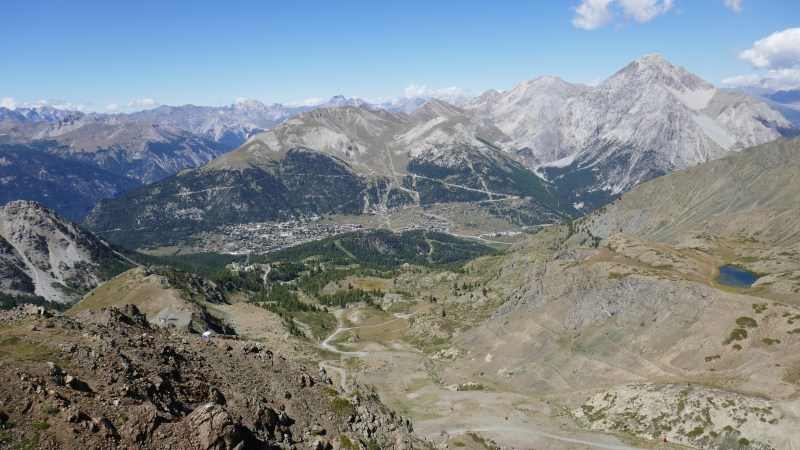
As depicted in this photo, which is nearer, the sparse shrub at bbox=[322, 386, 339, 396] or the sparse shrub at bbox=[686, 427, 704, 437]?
the sparse shrub at bbox=[322, 386, 339, 396]

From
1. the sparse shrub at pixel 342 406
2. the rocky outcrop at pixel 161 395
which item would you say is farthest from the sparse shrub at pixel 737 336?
the sparse shrub at pixel 342 406

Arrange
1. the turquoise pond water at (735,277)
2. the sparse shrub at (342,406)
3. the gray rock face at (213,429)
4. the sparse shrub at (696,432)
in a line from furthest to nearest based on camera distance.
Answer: the turquoise pond water at (735,277), the sparse shrub at (696,432), the sparse shrub at (342,406), the gray rock face at (213,429)

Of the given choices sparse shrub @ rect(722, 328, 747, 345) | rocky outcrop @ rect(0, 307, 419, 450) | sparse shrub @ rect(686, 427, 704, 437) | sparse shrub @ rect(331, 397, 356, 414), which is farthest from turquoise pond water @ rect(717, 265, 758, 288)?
sparse shrub @ rect(331, 397, 356, 414)

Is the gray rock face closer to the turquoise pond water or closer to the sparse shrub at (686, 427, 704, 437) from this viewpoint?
the sparse shrub at (686, 427, 704, 437)

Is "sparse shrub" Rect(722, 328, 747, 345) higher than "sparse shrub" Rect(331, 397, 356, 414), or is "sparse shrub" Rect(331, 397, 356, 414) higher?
"sparse shrub" Rect(331, 397, 356, 414)

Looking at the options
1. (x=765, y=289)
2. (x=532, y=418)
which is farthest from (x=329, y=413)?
(x=765, y=289)

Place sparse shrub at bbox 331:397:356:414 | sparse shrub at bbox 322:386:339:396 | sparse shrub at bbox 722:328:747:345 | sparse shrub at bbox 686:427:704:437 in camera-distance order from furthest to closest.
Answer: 1. sparse shrub at bbox 722:328:747:345
2. sparse shrub at bbox 686:427:704:437
3. sparse shrub at bbox 322:386:339:396
4. sparse shrub at bbox 331:397:356:414

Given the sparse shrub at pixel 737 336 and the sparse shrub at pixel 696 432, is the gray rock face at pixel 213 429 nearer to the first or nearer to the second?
the sparse shrub at pixel 696 432

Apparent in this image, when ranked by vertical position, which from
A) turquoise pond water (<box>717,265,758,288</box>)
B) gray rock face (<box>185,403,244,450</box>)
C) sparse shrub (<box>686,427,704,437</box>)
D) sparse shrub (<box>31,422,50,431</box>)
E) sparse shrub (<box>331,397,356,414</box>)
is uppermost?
sparse shrub (<box>31,422,50,431</box>)
